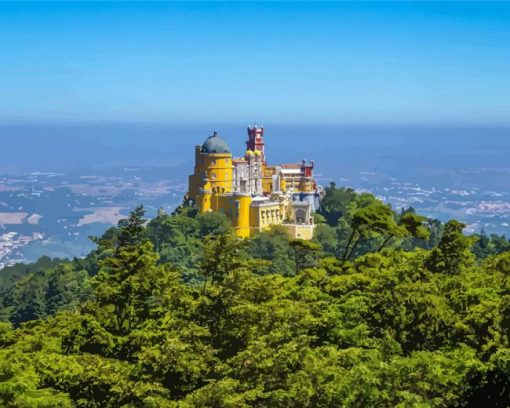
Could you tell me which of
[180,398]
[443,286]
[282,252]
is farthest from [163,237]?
[180,398]

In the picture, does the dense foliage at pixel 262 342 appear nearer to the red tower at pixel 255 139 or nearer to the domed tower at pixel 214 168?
the domed tower at pixel 214 168

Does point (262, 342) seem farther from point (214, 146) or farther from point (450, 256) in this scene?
point (214, 146)

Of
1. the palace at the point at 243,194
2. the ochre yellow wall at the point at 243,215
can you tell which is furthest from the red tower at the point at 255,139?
the ochre yellow wall at the point at 243,215

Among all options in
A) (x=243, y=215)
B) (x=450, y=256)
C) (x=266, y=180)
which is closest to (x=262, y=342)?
(x=450, y=256)

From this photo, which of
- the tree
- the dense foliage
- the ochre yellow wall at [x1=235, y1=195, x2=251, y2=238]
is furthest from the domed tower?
the dense foliage

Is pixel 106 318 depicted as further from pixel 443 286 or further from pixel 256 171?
pixel 256 171

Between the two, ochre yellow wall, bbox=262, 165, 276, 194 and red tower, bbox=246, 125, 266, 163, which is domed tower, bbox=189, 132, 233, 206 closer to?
ochre yellow wall, bbox=262, 165, 276, 194
